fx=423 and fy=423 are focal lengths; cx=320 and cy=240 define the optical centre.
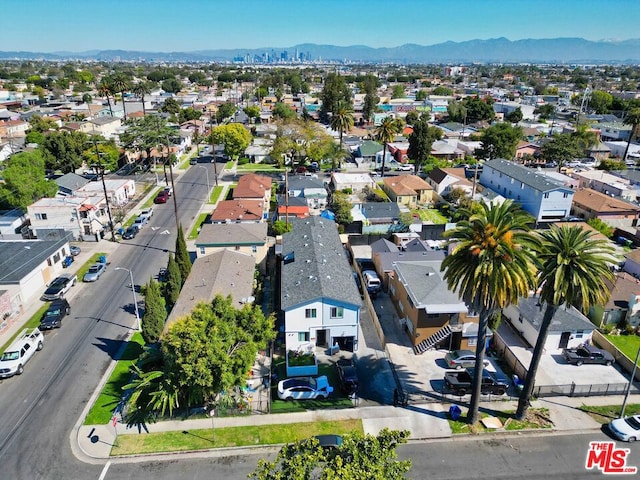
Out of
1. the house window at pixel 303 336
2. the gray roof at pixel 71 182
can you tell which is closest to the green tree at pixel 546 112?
the gray roof at pixel 71 182

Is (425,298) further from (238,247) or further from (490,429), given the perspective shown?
(238,247)

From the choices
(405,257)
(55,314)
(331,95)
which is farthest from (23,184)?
(331,95)

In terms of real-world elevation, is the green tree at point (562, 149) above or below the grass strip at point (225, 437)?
above

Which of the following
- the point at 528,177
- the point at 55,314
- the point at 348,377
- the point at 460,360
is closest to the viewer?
the point at 348,377

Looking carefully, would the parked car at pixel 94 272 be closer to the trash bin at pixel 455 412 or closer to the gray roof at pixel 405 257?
the gray roof at pixel 405 257

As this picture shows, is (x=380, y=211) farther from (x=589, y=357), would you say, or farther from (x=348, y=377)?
(x=348, y=377)

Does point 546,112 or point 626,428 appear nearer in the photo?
point 626,428
